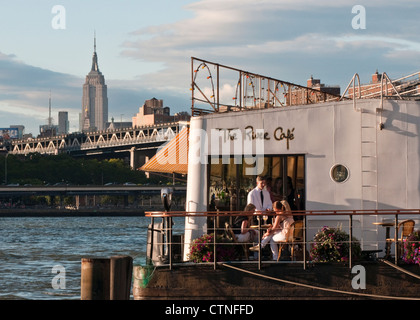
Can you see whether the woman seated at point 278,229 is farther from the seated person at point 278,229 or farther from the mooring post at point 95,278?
the mooring post at point 95,278

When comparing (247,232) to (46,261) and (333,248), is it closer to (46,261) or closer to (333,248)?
(333,248)

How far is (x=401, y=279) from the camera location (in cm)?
1648

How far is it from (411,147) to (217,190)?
13.5 ft

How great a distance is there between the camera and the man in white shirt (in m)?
18.5

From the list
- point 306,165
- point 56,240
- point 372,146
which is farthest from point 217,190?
point 56,240

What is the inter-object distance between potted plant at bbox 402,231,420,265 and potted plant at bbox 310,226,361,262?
84 centimetres

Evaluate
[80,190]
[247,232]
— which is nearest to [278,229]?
[247,232]

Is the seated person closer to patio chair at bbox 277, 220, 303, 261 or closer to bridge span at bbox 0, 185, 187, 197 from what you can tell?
patio chair at bbox 277, 220, 303, 261

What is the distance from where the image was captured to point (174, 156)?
854 inches

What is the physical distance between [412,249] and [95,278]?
5.65 metres

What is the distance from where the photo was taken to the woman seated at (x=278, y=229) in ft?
57.4

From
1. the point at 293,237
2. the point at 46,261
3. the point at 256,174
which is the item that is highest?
the point at 256,174

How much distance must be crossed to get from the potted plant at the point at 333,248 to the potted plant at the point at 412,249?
84 centimetres
